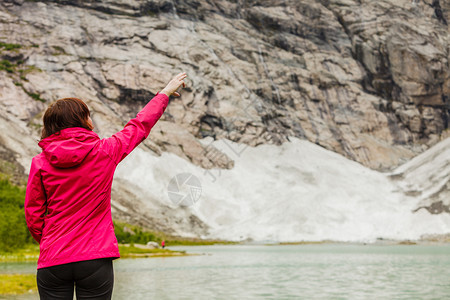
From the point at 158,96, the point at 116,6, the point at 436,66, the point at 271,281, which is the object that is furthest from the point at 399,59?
the point at 158,96

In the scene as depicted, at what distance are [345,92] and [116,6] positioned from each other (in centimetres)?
5914

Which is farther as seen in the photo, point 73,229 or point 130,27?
point 130,27

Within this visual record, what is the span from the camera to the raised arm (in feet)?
14.5

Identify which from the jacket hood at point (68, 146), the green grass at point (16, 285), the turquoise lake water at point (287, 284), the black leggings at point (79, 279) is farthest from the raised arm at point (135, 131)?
the green grass at point (16, 285)

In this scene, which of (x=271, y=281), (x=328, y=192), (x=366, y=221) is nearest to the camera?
(x=271, y=281)

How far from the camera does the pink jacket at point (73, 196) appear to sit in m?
4.17

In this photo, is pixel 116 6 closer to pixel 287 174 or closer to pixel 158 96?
pixel 287 174

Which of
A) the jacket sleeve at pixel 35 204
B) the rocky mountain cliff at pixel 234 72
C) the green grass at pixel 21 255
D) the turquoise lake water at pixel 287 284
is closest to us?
the jacket sleeve at pixel 35 204

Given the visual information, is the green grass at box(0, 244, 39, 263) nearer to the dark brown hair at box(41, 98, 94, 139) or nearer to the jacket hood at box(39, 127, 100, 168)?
the dark brown hair at box(41, 98, 94, 139)

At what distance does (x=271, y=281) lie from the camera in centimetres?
2514

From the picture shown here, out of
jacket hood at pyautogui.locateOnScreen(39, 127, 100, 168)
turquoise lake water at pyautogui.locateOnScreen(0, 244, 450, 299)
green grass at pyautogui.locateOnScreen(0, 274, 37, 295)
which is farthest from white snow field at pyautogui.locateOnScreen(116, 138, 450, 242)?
jacket hood at pyautogui.locateOnScreen(39, 127, 100, 168)

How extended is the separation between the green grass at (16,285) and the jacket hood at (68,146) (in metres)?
16.8

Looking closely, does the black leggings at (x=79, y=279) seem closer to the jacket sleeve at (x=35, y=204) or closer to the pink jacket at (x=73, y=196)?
the pink jacket at (x=73, y=196)

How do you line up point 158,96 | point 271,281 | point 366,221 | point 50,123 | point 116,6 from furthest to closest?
point 116,6, point 366,221, point 271,281, point 158,96, point 50,123
